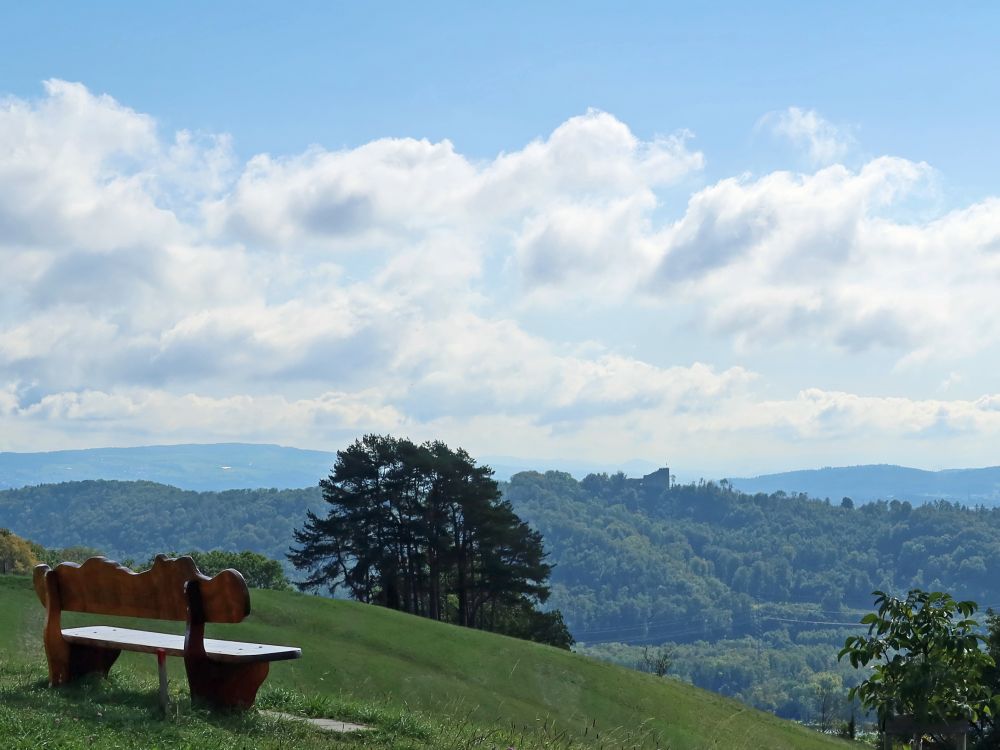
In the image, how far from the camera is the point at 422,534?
53406 millimetres

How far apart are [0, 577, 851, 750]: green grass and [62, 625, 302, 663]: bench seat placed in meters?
0.51

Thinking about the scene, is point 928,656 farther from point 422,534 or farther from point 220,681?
point 422,534

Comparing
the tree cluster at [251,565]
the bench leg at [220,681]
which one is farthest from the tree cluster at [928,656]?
the tree cluster at [251,565]

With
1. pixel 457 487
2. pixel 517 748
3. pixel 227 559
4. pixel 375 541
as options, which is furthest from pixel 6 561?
pixel 517 748

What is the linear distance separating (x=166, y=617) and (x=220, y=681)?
90cm

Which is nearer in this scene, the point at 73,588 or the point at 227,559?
the point at 73,588

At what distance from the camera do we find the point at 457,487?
5338 cm

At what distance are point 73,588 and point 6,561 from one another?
63.8m

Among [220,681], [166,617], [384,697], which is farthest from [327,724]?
[384,697]

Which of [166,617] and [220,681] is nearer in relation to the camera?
[220,681]

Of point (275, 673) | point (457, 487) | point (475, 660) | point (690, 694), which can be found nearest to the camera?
point (275, 673)

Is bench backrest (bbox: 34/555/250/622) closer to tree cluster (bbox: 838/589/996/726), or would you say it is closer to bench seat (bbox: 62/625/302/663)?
bench seat (bbox: 62/625/302/663)

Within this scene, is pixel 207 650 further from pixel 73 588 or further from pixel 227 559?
pixel 227 559

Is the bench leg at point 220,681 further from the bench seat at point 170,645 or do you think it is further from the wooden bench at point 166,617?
the bench seat at point 170,645
